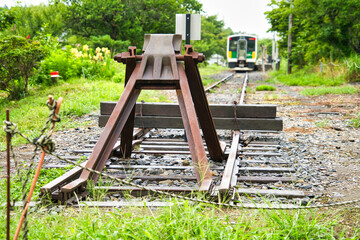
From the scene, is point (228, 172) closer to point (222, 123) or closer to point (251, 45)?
point (222, 123)

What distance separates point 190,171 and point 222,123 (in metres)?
1.79

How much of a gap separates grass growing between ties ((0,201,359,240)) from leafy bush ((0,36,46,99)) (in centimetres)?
775

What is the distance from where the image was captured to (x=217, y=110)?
20.5 feet

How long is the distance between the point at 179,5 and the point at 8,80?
2603 cm

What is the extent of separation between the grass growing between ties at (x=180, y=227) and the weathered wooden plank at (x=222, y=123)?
317cm

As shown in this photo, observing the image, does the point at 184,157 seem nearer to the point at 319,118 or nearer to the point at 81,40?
the point at 319,118

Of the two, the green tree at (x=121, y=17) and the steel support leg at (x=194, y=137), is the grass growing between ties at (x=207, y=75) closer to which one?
the green tree at (x=121, y=17)

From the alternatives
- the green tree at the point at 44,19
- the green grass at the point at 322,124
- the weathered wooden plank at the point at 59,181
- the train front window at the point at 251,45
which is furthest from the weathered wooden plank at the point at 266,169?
the train front window at the point at 251,45

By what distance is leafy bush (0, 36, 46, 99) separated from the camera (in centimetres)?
972

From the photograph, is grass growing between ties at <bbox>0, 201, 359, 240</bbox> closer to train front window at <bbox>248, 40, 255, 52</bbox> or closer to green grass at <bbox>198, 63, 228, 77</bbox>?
green grass at <bbox>198, 63, 228, 77</bbox>

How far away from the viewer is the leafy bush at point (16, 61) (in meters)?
9.72

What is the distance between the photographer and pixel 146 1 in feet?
104

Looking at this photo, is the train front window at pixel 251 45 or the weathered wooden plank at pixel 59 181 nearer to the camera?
the weathered wooden plank at pixel 59 181

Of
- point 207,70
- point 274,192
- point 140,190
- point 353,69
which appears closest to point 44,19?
point 207,70
